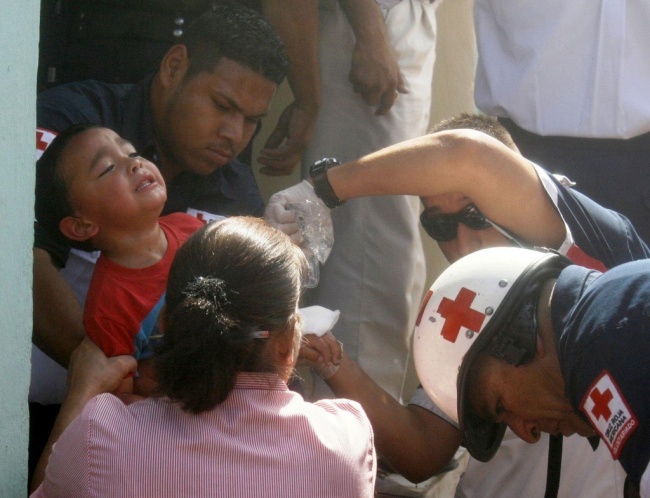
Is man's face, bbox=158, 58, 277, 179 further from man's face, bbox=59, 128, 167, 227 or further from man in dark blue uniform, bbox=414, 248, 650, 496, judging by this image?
man in dark blue uniform, bbox=414, 248, 650, 496

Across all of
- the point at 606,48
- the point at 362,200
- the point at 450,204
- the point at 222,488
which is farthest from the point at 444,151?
the point at 222,488

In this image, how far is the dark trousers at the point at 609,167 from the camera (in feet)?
9.67

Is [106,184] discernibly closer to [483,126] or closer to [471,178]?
[471,178]

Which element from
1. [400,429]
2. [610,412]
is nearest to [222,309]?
[610,412]

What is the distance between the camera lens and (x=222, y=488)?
1586mm

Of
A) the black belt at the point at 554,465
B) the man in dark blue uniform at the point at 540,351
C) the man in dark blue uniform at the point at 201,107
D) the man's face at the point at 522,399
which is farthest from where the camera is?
the man in dark blue uniform at the point at 201,107

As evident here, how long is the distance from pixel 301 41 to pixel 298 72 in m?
0.09

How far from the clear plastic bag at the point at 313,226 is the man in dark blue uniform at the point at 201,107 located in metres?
0.27

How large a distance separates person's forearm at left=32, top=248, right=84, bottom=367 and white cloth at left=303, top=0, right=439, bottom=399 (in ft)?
3.26

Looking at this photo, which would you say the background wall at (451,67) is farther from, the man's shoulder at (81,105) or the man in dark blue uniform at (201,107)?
the man's shoulder at (81,105)

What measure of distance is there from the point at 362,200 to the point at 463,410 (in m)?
1.29

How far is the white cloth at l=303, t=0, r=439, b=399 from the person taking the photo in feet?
10.1

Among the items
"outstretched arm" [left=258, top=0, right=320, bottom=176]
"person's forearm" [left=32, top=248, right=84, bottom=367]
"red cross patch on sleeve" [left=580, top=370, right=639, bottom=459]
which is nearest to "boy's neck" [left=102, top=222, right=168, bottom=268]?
"person's forearm" [left=32, top=248, right=84, bottom=367]

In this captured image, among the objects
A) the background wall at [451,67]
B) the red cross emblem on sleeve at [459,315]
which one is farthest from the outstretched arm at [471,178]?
the background wall at [451,67]
